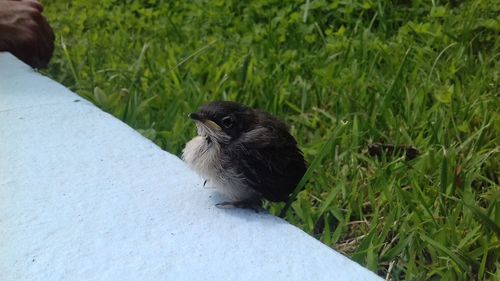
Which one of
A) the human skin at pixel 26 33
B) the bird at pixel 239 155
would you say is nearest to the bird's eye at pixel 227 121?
the bird at pixel 239 155

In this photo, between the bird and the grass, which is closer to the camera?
the bird

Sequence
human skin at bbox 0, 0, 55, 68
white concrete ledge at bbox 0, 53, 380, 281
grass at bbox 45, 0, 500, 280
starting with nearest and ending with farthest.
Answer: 1. white concrete ledge at bbox 0, 53, 380, 281
2. grass at bbox 45, 0, 500, 280
3. human skin at bbox 0, 0, 55, 68

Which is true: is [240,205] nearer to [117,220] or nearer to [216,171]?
[216,171]

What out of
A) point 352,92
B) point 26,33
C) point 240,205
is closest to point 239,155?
point 240,205

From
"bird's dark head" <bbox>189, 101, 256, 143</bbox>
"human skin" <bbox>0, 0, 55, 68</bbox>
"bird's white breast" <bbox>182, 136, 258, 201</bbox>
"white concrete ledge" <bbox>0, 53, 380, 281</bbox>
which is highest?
"bird's dark head" <bbox>189, 101, 256, 143</bbox>

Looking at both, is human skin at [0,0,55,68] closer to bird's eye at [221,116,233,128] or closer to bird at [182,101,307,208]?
bird at [182,101,307,208]

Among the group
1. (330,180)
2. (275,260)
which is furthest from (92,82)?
(275,260)

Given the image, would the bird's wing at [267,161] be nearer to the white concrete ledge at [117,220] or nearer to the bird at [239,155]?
the bird at [239,155]

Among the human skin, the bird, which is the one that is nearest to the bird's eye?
the bird
